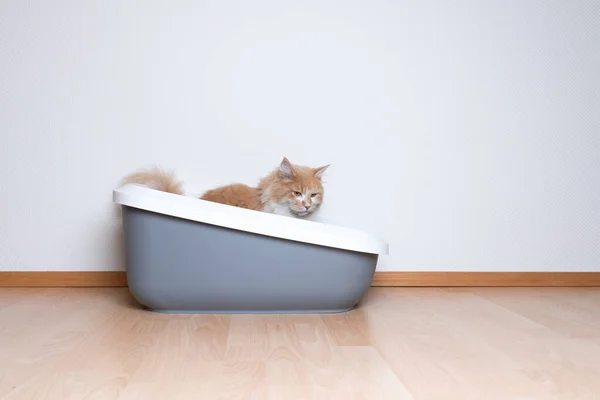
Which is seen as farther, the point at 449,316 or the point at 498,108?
the point at 498,108

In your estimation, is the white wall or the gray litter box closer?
the gray litter box

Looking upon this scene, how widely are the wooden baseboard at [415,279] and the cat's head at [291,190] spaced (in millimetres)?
544

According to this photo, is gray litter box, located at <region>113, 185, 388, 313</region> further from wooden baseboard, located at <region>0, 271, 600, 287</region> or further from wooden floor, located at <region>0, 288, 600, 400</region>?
wooden baseboard, located at <region>0, 271, 600, 287</region>

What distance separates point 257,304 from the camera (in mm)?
2215

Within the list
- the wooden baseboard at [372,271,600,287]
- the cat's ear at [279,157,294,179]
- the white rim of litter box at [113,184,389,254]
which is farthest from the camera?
the wooden baseboard at [372,271,600,287]

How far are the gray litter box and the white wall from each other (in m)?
0.56

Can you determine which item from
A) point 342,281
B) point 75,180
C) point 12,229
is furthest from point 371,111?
point 12,229

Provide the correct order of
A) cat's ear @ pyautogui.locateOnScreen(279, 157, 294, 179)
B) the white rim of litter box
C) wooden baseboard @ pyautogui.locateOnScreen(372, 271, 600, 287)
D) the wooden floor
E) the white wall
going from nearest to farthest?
the wooden floor, the white rim of litter box, cat's ear @ pyautogui.locateOnScreen(279, 157, 294, 179), the white wall, wooden baseboard @ pyautogui.locateOnScreen(372, 271, 600, 287)

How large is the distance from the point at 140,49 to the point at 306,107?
29.3 inches

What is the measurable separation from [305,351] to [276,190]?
871 millimetres

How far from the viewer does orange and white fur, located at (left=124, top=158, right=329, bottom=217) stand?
245cm

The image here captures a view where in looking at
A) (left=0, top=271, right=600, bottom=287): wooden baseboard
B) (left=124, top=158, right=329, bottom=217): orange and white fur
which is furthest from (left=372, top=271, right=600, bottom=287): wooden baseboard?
(left=124, top=158, right=329, bottom=217): orange and white fur

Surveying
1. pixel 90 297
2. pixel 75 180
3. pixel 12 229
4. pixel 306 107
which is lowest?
pixel 90 297

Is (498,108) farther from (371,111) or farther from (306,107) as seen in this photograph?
(306,107)
